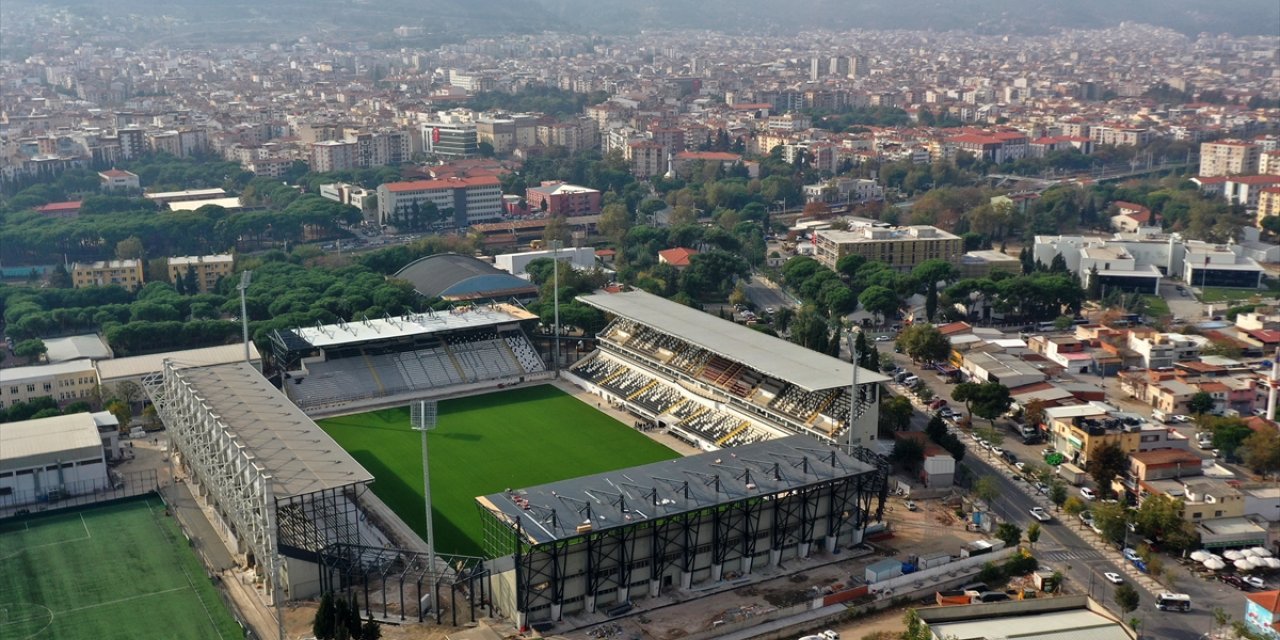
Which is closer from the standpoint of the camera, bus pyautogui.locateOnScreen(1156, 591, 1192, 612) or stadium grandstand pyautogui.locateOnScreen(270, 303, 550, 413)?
bus pyautogui.locateOnScreen(1156, 591, 1192, 612)

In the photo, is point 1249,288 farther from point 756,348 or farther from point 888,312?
point 756,348

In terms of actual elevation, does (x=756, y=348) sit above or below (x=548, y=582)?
above

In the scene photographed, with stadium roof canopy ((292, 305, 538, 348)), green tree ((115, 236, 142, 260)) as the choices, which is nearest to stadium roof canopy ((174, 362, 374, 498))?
stadium roof canopy ((292, 305, 538, 348))

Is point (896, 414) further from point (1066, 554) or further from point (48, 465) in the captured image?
point (48, 465)

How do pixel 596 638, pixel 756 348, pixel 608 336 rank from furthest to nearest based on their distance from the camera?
pixel 608 336, pixel 756 348, pixel 596 638

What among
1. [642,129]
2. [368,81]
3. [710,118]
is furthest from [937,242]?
[368,81]

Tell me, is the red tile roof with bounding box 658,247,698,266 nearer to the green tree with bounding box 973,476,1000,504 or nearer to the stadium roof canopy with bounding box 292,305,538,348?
the stadium roof canopy with bounding box 292,305,538,348
